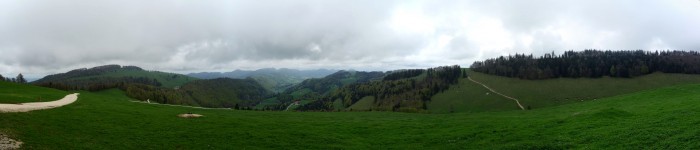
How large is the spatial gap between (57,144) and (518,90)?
195 m

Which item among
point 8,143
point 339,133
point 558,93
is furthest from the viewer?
point 558,93

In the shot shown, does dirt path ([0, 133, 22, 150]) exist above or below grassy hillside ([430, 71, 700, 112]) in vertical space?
above

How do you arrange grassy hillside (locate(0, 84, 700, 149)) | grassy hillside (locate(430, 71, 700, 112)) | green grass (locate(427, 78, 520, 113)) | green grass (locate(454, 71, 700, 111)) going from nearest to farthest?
grassy hillside (locate(0, 84, 700, 149))
green grass (locate(427, 78, 520, 113))
grassy hillside (locate(430, 71, 700, 112))
green grass (locate(454, 71, 700, 111))

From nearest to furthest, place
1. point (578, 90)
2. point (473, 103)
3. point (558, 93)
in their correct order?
point (473, 103), point (558, 93), point (578, 90)

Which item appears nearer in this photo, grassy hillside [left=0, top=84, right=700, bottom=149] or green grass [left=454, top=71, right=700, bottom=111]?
grassy hillside [left=0, top=84, right=700, bottom=149]

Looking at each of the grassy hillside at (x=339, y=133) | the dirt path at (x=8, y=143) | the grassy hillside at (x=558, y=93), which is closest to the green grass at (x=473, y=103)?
the grassy hillside at (x=558, y=93)

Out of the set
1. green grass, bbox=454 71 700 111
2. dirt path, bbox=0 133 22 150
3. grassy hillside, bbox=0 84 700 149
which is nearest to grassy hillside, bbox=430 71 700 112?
green grass, bbox=454 71 700 111

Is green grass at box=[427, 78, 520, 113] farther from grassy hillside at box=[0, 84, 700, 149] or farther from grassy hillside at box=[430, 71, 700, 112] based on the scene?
grassy hillside at box=[0, 84, 700, 149]

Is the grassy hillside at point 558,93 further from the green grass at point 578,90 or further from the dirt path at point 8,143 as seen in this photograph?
the dirt path at point 8,143

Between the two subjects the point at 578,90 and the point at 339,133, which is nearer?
the point at 339,133

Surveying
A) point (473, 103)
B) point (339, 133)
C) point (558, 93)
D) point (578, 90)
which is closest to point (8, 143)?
point (339, 133)

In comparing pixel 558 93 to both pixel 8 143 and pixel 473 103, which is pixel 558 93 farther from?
pixel 8 143

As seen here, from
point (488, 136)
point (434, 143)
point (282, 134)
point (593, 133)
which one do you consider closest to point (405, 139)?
point (434, 143)

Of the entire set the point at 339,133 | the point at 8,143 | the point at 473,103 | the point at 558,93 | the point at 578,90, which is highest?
the point at 8,143
